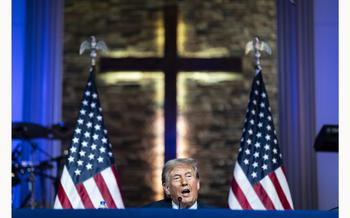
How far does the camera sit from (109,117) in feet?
20.9

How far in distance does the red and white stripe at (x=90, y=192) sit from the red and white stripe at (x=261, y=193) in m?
0.76

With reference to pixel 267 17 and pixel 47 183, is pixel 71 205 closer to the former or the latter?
pixel 47 183

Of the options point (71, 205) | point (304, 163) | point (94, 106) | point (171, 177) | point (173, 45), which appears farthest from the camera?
point (173, 45)

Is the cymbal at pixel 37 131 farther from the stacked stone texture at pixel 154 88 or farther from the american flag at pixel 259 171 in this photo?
the american flag at pixel 259 171

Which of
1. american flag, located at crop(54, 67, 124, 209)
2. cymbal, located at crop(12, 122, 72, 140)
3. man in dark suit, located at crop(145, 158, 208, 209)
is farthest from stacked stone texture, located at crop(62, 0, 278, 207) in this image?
man in dark suit, located at crop(145, 158, 208, 209)

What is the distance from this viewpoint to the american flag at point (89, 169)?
4.13 m

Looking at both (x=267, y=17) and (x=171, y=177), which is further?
(x=267, y=17)

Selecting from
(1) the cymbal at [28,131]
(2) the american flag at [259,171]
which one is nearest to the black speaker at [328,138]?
(2) the american flag at [259,171]

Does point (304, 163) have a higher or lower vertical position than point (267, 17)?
lower

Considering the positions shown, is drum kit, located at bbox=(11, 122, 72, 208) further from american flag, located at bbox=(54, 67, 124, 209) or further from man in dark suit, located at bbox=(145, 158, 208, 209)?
man in dark suit, located at bbox=(145, 158, 208, 209)

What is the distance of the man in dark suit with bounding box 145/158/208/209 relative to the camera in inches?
140
